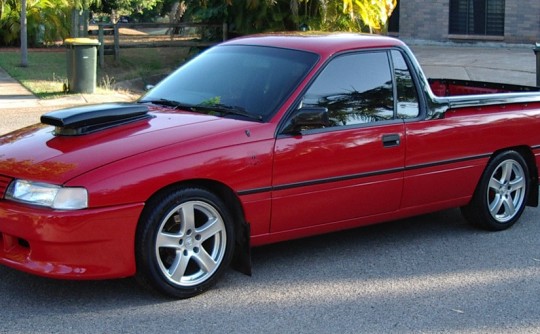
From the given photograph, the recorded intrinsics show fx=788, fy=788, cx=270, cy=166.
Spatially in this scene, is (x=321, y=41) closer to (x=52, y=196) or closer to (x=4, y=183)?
(x=52, y=196)

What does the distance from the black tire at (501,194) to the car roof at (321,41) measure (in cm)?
137

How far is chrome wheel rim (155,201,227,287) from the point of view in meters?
4.83

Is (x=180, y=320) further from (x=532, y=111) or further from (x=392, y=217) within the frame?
(x=532, y=111)

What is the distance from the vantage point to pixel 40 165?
4.68 meters

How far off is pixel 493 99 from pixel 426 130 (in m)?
0.88

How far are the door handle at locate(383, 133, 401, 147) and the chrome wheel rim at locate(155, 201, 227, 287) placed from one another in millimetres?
1462

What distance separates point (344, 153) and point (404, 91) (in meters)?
0.91

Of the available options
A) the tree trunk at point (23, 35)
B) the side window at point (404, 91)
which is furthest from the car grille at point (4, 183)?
the tree trunk at point (23, 35)

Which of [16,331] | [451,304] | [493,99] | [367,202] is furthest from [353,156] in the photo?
[16,331]

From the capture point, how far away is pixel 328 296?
506 centimetres

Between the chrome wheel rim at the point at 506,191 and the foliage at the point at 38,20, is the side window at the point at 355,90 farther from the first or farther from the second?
the foliage at the point at 38,20

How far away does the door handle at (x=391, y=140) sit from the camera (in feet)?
18.9

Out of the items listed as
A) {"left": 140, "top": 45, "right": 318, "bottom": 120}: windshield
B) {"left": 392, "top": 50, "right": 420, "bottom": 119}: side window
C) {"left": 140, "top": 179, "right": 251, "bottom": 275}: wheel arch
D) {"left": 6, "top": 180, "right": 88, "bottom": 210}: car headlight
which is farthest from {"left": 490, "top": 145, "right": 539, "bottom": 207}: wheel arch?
{"left": 6, "top": 180, "right": 88, "bottom": 210}: car headlight

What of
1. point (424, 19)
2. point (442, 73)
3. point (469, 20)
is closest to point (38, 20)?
point (424, 19)
